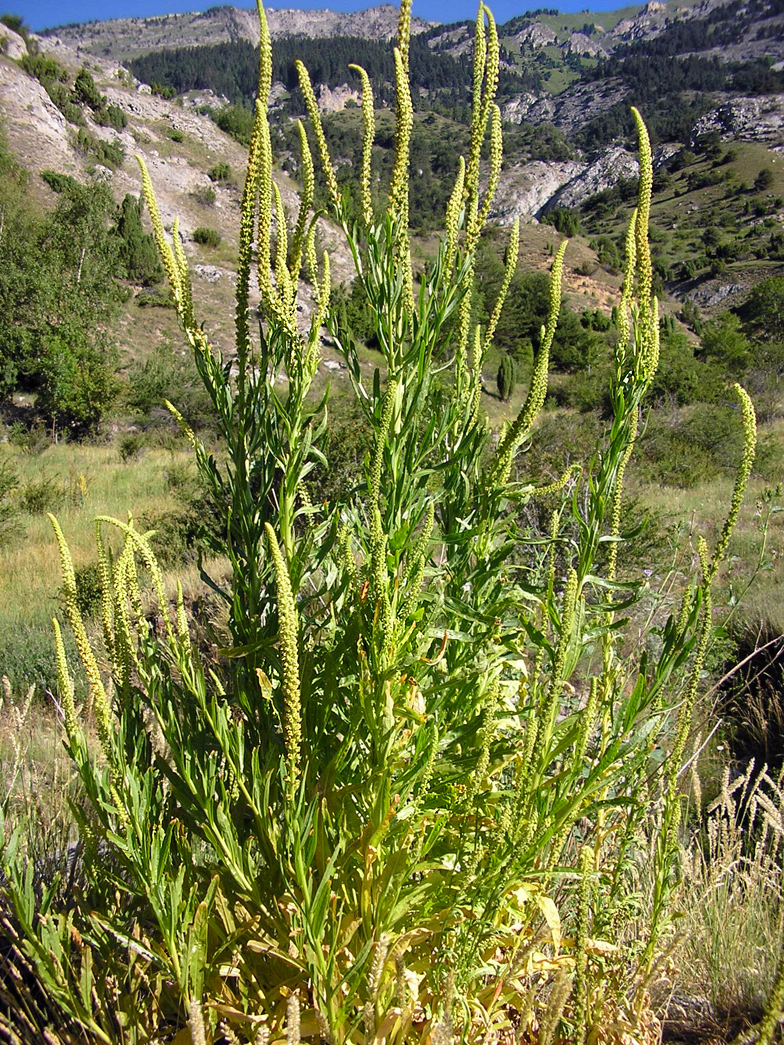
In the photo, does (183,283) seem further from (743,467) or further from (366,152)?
(743,467)

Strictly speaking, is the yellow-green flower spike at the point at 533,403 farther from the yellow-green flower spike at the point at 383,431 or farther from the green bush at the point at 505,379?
the green bush at the point at 505,379

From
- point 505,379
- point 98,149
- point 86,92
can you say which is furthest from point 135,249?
point 505,379

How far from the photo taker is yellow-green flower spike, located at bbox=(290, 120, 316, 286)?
136 centimetres

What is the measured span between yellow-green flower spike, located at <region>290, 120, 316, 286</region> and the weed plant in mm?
10

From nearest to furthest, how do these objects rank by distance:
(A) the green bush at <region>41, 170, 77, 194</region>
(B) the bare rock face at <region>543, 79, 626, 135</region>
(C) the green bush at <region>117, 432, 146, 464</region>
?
(C) the green bush at <region>117, 432, 146, 464</region>
(A) the green bush at <region>41, 170, 77, 194</region>
(B) the bare rock face at <region>543, 79, 626, 135</region>

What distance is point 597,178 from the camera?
74.8 meters

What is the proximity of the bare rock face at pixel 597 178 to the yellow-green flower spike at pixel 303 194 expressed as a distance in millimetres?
81638

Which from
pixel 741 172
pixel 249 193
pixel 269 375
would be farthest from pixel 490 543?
pixel 741 172

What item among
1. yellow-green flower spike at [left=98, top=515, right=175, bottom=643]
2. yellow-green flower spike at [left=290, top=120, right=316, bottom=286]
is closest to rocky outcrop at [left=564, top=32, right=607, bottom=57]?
yellow-green flower spike at [left=290, top=120, right=316, bottom=286]

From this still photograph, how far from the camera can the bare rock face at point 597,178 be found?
73.4 m

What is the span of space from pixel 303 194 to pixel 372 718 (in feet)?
3.66

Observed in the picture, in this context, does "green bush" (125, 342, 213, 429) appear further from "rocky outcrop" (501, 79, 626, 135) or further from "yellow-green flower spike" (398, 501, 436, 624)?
"rocky outcrop" (501, 79, 626, 135)

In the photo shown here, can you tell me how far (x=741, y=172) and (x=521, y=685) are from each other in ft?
244

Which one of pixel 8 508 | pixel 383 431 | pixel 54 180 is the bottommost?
pixel 8 508
